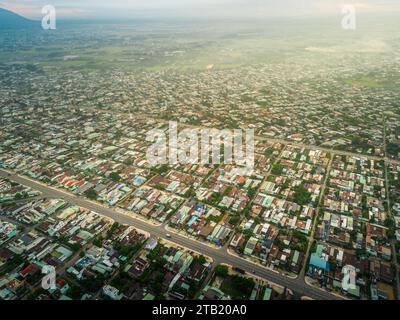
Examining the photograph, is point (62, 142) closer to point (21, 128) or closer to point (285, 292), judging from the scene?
point (21, 128)

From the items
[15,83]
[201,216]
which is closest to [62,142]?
[201,216]

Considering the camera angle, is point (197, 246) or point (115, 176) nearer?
point (197, 246)

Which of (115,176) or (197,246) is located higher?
(115,176)

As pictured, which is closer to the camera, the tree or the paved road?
the paved road

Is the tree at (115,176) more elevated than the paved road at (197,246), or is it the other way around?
the tree at (115,176)

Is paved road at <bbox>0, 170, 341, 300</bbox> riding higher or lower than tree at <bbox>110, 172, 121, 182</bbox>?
lower

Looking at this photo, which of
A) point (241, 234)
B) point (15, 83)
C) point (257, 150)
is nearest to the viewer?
point (241, 234)

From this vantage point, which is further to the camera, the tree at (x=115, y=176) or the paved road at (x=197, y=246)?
the tree at (x=115, y=176)

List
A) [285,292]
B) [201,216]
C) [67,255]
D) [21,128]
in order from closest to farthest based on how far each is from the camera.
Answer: [285,292] < [67,255] < [201,216] < [21,128]
